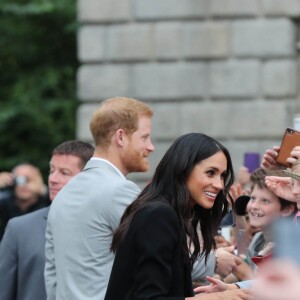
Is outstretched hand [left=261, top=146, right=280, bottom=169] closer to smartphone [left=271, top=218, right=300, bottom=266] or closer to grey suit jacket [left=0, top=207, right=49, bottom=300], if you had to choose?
grey suit jacket [left=0, top=207, right=49, bottom=300]

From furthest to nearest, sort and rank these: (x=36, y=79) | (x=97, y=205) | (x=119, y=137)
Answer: (x=36, y=79) → (x=119, y=137) → (x=97, y=205)

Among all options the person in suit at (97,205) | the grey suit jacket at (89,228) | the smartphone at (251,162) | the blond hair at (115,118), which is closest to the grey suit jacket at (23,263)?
the person in suit at (97,205)

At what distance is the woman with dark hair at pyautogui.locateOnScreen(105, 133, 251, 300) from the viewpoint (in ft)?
11.8

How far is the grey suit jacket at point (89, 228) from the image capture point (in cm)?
474

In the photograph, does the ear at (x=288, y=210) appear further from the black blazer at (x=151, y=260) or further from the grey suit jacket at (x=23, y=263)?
the black blazer at (x=151, y=260)

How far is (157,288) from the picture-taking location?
357 cm

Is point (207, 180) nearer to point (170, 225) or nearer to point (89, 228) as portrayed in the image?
point (170, 225)

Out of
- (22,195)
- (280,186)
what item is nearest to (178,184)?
(280,186)

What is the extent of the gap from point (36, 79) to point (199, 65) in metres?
Answer: 3.99

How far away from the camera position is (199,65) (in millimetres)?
11898

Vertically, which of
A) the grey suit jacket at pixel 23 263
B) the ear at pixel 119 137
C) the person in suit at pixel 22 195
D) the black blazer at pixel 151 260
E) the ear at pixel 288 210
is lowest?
the person in suit at pixel 22 195

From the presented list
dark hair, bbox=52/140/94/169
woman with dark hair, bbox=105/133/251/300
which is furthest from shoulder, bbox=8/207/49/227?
woman with dark hair, bbox=105/133/251/300

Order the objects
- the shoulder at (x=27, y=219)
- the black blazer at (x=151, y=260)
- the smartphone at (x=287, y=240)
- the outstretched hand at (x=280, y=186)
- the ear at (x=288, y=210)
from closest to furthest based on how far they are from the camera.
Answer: the smartphone at (x=287, y=240)
the black blazer at (x=151, y=260)
the outstretched hand at (x=280, y=186)
the ear at (x=288, y=210)
the shoulder at (x=27, y=219)

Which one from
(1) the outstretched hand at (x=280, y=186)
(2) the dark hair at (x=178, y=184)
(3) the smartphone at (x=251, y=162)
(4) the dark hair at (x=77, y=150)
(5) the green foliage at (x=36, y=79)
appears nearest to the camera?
→ (2) the dark hair at (x=178, y=184)
